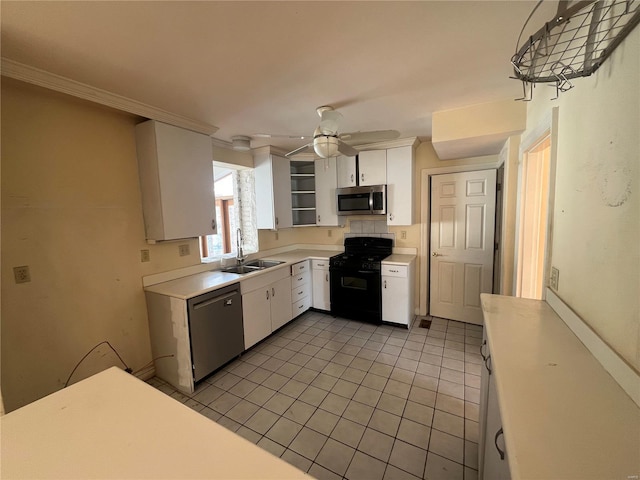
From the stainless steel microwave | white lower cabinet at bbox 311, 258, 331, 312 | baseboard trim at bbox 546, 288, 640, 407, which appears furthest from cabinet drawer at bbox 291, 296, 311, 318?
baseboard trim at bbox 546, 288, 640, 407

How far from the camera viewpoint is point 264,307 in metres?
3.03

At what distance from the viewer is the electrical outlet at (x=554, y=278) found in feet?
4.68

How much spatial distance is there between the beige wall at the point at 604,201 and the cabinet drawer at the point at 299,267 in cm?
268

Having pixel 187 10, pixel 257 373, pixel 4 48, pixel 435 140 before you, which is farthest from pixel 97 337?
pixel 435 140

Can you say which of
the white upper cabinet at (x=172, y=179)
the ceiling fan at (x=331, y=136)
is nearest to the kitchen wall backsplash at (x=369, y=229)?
the ceiling fan at (x=331, y=136)

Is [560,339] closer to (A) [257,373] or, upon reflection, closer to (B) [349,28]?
(B) [349,28]

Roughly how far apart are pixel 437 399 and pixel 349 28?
8.44 feet

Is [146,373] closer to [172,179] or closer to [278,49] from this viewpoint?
[172,179]

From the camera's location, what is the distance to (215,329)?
2445 millimetres

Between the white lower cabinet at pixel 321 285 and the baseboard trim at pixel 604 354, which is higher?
the baseboard trim at pixel 604 354

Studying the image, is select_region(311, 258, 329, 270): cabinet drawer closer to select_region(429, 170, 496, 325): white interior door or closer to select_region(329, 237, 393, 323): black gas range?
select_region(329, 237, 393, 323): black gas range

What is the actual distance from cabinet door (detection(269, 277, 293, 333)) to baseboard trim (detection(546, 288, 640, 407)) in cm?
257

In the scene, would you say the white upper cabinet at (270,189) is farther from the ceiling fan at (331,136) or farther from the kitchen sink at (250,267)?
the ceiling fan at (331,136)

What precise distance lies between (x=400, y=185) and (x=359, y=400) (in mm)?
2455
